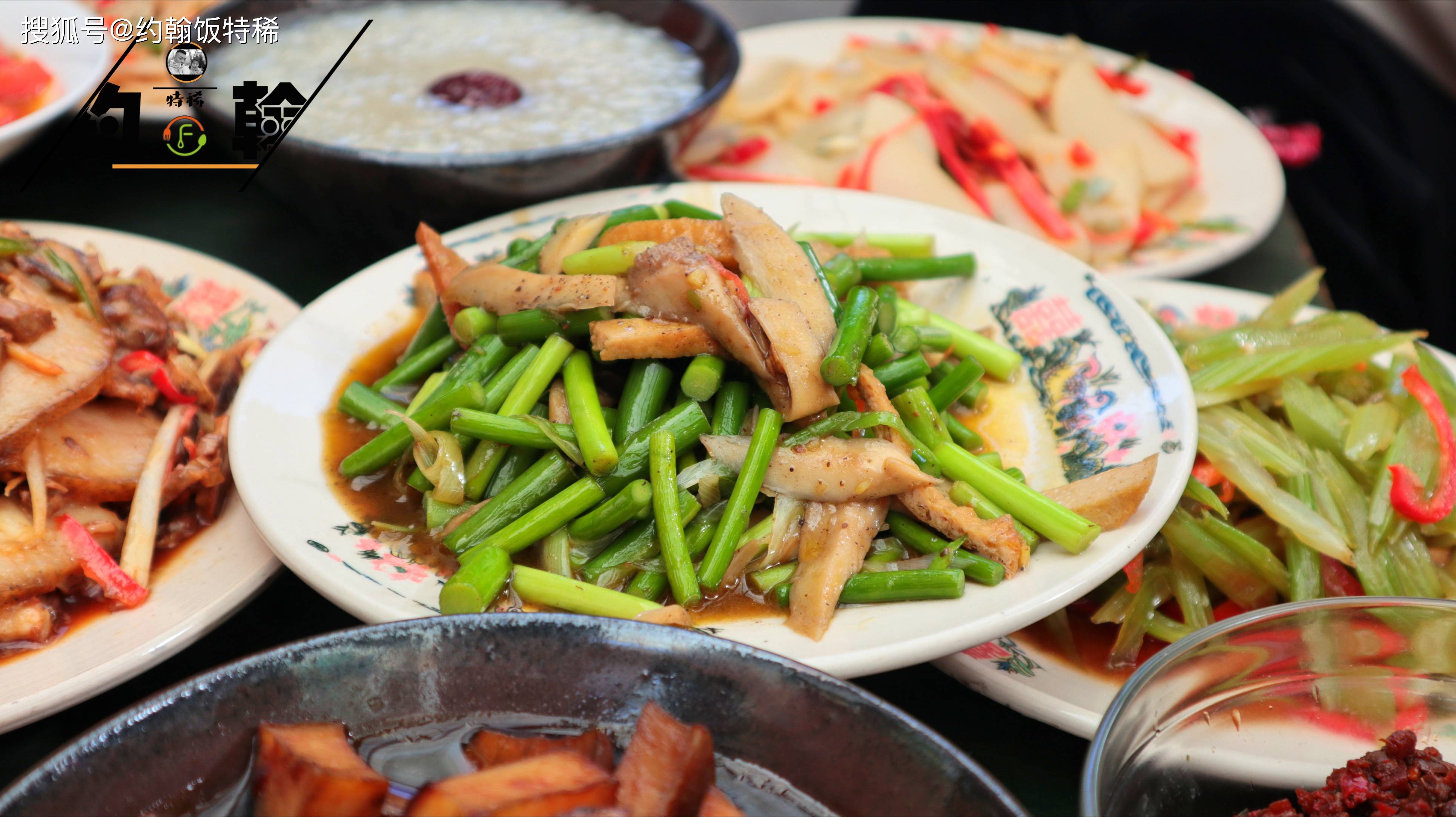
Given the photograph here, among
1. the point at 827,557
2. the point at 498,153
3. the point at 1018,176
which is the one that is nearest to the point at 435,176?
the point at 498,153

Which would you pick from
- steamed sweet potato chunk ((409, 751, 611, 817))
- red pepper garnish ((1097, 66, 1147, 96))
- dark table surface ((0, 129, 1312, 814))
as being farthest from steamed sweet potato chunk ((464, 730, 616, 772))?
red pepper garnish ((1097, 66, 1147, 96))

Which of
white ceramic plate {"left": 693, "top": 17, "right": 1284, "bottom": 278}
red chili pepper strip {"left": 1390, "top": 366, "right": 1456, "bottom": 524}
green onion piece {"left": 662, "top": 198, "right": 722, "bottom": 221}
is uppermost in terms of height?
green onion piece {"left": 662, "top": 198, "right": 722, "bottom": 221}

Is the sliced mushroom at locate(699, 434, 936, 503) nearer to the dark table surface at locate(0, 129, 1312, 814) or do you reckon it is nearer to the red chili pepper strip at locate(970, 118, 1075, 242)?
the dark table surface at locate(0, 129, 1312, 814)

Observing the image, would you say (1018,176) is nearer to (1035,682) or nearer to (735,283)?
(735,283)

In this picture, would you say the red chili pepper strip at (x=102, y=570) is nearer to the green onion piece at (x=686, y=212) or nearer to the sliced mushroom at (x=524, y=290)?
the sliced mushroom at (x=524, y=290)

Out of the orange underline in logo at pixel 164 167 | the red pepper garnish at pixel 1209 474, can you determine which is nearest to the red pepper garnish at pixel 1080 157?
the red pepper garnish at pixel 1209 474

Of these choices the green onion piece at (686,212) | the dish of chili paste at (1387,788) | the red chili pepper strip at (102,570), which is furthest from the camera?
the green onion piece at (686,212)

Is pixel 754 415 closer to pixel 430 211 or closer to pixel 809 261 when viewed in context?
pixel 809 261
